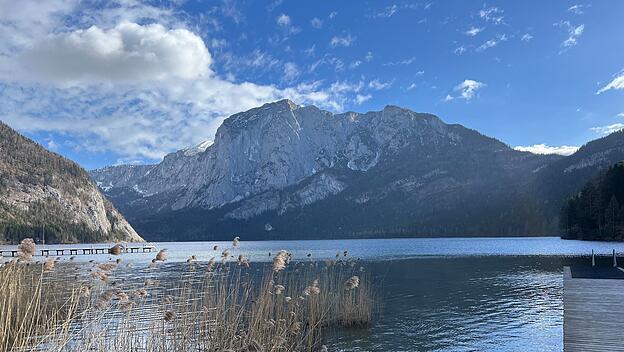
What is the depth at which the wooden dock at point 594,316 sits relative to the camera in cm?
1426

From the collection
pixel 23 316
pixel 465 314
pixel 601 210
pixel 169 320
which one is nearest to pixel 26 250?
pixel 169 320

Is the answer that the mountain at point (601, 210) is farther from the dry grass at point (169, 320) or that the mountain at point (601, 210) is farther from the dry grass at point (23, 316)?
the dry grass at point (23, 316)

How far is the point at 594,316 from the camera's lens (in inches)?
719

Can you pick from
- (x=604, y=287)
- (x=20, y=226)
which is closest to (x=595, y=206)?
(x=604, y=287)

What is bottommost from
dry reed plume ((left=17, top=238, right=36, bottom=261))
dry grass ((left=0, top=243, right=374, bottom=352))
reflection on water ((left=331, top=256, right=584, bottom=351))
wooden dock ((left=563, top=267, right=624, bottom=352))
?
reflection on water ((left=331, top=256, right=584, bottom=351))

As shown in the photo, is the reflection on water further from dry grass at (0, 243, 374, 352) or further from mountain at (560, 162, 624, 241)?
mountain at (560, 162, 624, 241)

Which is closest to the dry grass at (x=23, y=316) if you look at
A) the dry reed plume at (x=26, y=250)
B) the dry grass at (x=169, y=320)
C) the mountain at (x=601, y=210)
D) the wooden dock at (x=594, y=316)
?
the dry grass at (x=169, y=320)

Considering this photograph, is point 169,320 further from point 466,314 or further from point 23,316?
point 466,314

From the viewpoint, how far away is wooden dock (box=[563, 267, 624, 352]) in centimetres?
1426

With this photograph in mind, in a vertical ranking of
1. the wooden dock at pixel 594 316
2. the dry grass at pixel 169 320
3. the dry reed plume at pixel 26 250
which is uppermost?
the dry reed plume at pixel 26 250

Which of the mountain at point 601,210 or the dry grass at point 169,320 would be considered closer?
the dry grass at point 169,320

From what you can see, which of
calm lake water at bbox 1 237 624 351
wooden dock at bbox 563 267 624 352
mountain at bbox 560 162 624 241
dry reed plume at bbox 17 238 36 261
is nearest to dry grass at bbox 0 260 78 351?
dry reed plume at bbox 17 238 36 261

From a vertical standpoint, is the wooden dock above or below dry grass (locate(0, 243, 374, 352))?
below

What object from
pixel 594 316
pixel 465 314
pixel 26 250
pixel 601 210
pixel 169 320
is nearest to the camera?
pixel 26 250
